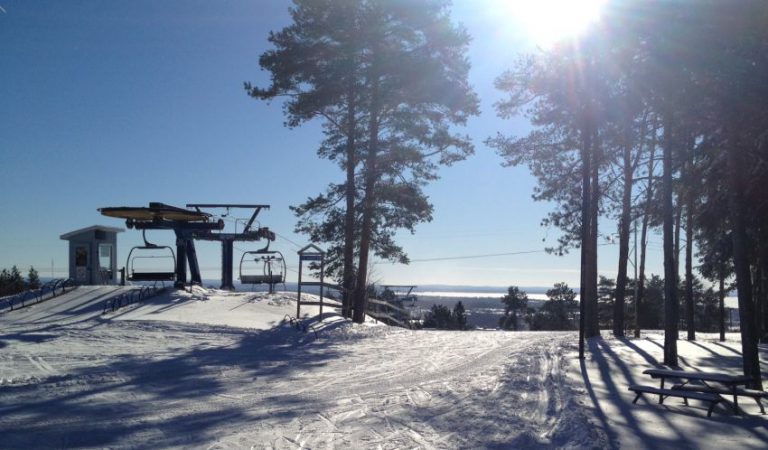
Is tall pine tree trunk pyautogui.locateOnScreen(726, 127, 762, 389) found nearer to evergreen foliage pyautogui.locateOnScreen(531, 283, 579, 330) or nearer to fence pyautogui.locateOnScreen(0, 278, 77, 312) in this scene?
fence pyautogui.locateOnScreen(0, 278, 77, 312)

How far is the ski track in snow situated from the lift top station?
6766 mm

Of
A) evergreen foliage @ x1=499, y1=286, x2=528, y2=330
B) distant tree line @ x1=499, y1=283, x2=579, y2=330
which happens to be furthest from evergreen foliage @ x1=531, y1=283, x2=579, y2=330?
evergreen foliage @ x1=499, y1=286, x2=528, y2=330

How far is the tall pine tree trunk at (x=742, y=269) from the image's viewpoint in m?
12.0

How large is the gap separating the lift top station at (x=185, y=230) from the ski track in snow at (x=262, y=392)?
6.77m

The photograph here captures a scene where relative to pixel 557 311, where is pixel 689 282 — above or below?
above

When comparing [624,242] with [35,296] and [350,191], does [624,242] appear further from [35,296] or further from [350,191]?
[35,296]

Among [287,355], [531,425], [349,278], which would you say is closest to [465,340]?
[349,278]

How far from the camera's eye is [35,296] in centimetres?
2455

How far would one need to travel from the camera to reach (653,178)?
75.4 ft

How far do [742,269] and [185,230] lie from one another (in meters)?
21.1

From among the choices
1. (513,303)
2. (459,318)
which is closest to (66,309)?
(459,318)

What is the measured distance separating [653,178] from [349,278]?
37.1 feet

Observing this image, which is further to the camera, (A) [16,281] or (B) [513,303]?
(B) [513,303]

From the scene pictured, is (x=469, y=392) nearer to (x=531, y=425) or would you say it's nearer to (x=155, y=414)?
(x=531, y=425)
